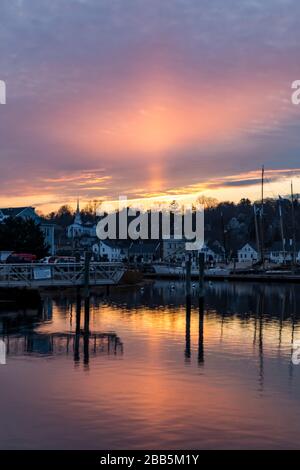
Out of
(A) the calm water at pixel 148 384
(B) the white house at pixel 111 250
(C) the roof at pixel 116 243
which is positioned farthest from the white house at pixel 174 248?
(A) the calm water at pixel 148 384

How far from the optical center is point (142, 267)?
111m

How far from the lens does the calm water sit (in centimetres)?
1642

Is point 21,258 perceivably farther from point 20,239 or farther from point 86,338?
point 86,338

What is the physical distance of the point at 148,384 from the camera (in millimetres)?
21875

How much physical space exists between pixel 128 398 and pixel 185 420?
2718mm

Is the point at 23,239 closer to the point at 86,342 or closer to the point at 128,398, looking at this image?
the point at 86,342

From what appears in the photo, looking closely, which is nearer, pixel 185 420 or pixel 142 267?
pixel 185 420

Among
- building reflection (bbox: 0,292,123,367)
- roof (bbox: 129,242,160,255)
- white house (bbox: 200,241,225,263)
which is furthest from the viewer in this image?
white house (bbox: 200,241,225,263)

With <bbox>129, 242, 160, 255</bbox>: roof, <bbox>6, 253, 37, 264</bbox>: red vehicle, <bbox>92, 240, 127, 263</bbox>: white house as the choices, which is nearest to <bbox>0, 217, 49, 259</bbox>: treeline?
<bbox>6, 253, 37, 264</bbox>: red vehicle

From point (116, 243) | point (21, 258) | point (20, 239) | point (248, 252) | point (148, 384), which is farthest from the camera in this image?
point (116, 243)

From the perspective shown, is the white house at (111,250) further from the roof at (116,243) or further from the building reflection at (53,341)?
the building reflection at (53,341)

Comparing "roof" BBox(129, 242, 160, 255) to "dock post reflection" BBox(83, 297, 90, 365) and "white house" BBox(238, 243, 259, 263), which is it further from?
"dock post reflection" BBox(83, 297, 90, 365)

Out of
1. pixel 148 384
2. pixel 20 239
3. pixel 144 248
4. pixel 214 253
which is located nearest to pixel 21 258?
pixel 20 239
